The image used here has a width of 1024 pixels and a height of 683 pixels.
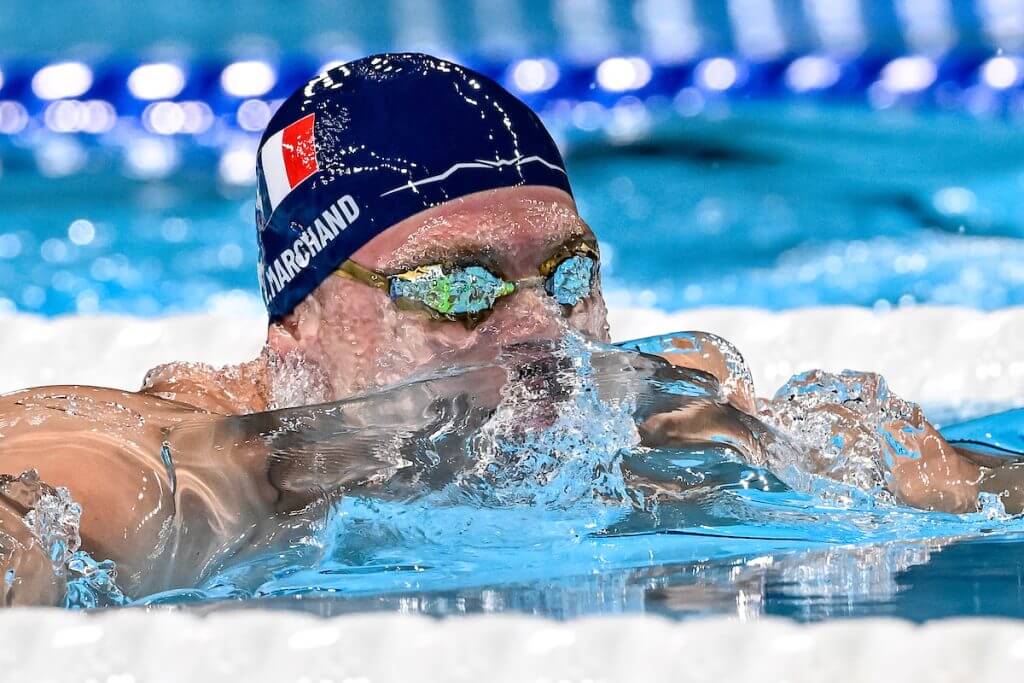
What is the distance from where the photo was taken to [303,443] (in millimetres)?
1854

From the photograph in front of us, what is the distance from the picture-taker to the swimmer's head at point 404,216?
6.58 feet

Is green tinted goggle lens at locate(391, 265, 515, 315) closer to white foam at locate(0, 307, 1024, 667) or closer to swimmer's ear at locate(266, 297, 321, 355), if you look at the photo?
swimmer's ear at locate(266, 297, 321, 355)

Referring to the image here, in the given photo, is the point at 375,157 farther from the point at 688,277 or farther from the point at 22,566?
the point at 688,277

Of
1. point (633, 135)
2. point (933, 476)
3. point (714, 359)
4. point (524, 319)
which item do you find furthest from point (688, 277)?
point (524, 319)

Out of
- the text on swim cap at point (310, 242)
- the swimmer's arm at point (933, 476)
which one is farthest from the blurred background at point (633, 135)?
the text on swim cap at point (310, 242)

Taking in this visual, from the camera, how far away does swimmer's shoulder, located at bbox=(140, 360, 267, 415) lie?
2.15 metres

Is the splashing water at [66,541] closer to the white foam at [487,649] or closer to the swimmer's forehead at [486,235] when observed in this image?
the white foam at [487,649]

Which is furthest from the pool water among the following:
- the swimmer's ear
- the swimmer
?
the swimmer's ear

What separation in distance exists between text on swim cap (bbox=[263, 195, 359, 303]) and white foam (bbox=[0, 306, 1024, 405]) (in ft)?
3.73

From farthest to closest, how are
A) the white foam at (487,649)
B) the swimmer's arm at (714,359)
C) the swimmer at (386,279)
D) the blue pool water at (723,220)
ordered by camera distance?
the blue pool water at (723,220), the swimmer's arm at (714,359), the swimmer at (386,279), the white foam at (487,649)

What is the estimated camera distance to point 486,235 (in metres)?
2.02

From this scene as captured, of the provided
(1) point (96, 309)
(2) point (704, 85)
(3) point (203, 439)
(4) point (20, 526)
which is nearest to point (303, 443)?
(3) point (203, 439)

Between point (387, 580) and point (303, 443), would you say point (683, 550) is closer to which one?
point (387, 580)

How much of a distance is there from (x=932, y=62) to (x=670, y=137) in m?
1.16
